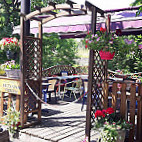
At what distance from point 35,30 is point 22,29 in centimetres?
93

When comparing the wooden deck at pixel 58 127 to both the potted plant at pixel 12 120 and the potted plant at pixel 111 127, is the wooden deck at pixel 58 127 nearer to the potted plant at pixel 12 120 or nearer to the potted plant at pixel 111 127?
the potted plant at pixel 12 120

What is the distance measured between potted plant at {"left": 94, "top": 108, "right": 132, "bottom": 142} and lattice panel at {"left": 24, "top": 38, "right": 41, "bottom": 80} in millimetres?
1842

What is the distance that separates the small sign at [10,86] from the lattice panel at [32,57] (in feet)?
0.89

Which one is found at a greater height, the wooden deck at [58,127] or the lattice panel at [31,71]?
the lattice panel at [31,71]

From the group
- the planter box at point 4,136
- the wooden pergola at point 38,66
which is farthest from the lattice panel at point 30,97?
the planter box at point 4,136

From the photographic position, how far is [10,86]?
15.4 feet

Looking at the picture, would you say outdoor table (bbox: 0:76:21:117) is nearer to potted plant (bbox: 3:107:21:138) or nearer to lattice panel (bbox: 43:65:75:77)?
potted plant (bbox: 3:107:21:138)

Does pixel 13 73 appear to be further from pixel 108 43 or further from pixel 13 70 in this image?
pixel 108 43

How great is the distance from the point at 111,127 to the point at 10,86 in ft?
7.91

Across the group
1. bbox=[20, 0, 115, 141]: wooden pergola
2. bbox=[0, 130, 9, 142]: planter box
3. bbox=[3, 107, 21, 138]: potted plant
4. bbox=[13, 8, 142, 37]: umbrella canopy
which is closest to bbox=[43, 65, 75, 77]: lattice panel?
bbox=[13, 8, 142, 37]: umbrella canopy

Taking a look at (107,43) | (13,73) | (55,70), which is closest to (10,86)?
(13,73)

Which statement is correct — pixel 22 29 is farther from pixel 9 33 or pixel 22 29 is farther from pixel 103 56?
pixel 9 33

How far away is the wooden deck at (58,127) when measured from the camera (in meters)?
3.92

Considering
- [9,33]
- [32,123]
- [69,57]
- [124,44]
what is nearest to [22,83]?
[32,123]
